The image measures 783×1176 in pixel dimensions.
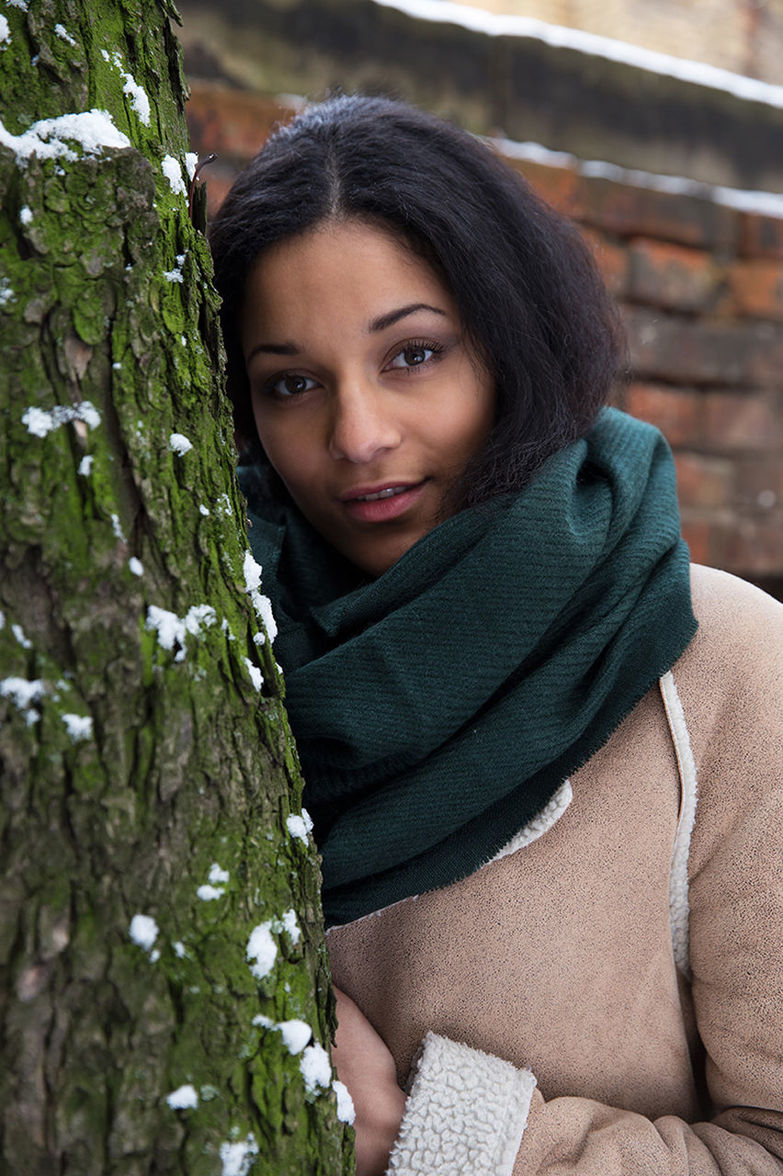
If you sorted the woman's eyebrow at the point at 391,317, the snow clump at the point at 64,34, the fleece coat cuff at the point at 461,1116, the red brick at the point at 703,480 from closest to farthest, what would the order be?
the snow clump at the point at 64,34 → the fleece coat cuff at the point at 461,1116 → the woman's eyebrow at the point at 391,317 → the red brick at the point at 703,480

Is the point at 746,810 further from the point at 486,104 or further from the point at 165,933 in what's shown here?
the point at 486,104

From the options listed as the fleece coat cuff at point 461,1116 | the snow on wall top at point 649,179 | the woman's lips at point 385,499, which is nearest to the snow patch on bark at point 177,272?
the woman's lips at point 385,499

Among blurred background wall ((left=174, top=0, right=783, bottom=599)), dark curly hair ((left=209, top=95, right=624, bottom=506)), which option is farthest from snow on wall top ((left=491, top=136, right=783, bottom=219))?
dark curly hair ((left=209, top=95, right=624, bottom=506))

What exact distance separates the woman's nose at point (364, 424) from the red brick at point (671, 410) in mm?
1270

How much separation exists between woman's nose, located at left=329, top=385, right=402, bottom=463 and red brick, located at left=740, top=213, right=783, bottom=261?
1.71 metres

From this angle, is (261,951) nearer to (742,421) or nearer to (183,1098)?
(183,1098)

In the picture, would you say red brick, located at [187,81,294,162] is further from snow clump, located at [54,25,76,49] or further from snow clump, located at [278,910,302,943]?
snow clump, located at [278,910,302,943]

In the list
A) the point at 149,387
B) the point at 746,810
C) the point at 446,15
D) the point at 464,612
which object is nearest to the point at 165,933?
the point at 149,387

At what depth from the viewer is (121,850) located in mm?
708

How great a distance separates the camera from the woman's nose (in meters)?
1.29

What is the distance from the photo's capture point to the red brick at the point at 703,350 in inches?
96.7

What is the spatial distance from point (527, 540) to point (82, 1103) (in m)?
0.73

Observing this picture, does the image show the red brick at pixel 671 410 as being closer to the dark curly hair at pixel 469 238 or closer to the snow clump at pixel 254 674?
the dark curly hair at pixel 469 238

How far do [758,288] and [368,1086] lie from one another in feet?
7.19
